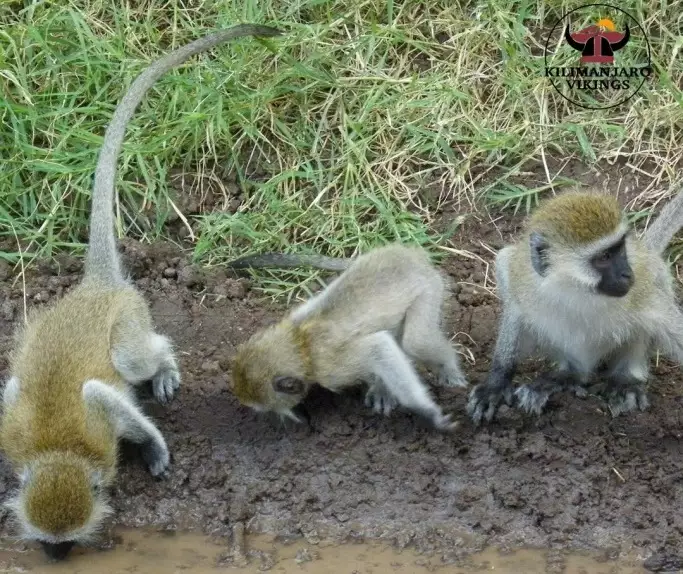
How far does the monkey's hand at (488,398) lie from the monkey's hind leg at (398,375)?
16 cm

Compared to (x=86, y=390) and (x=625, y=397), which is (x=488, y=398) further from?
(x=86, y=390)

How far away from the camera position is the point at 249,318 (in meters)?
6.52

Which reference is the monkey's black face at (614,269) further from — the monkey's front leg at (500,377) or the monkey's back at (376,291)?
the monkey's back at (376,291)

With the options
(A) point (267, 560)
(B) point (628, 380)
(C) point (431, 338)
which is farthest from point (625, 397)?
(A) point (267, 560)

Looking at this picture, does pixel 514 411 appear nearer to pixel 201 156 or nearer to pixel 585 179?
pixel 585 179

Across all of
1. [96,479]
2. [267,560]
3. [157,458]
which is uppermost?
[96,479]

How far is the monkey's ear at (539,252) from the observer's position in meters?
5.14

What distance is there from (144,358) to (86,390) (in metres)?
0.49

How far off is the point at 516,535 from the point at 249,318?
2087mm

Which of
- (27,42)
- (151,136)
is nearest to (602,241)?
(151,136)

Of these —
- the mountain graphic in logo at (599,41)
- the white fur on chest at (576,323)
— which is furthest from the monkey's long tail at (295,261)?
the mountain graphic in logo at (599,41)

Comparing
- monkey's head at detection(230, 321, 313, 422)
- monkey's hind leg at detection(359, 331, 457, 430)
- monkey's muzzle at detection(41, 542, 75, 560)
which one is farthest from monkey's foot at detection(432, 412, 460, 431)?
monkey's muzzle at detection(41, 542, 75, 560)

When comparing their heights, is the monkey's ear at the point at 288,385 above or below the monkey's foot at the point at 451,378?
above

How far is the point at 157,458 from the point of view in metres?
5.70
